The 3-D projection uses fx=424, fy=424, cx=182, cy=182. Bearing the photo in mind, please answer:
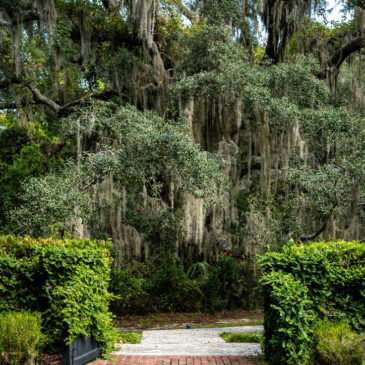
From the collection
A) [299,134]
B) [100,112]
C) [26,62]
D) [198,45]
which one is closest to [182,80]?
[198,45]

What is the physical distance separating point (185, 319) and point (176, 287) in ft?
3.83

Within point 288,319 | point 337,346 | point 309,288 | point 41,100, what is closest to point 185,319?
point 41,100

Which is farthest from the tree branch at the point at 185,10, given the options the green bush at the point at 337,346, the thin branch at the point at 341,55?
the green bush at the point at 337,346

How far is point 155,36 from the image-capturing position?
1272 cm

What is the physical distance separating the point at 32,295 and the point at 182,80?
22.3ft

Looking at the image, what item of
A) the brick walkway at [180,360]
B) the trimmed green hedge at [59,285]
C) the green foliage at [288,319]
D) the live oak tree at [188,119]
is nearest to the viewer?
the green foliage at [288,319]

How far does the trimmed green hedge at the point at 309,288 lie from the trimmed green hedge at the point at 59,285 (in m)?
2.23

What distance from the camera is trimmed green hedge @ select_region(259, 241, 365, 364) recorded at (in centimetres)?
510

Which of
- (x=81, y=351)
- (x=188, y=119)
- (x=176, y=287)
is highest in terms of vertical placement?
(x=188, y=119)

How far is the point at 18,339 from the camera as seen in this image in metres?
4.80

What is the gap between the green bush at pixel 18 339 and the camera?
4.79 metres

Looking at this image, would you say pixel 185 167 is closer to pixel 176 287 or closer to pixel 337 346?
pixel 337 346

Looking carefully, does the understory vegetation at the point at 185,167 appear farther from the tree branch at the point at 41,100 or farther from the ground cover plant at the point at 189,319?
the ground cover plant at the point at 189,319

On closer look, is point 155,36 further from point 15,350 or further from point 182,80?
point 15,350
